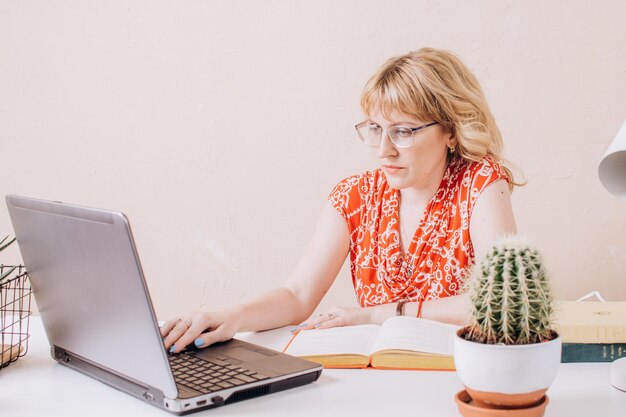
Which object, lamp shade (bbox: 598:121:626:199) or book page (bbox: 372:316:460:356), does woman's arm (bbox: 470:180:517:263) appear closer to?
book page (bbox: 372:316:460:356)

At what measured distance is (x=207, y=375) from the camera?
112 cm

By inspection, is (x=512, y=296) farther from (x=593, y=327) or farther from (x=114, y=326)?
(x=114, y=326)

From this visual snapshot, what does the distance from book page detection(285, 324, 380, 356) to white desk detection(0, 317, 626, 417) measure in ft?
0.18

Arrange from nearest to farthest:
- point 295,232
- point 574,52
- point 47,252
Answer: point 47,252 → point 574,52 → point 295,232

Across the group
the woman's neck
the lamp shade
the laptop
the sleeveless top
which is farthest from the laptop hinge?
the woman's neck

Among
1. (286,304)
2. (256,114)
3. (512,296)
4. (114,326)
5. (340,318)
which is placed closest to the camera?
(512,296)

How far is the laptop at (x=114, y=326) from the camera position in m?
0.98

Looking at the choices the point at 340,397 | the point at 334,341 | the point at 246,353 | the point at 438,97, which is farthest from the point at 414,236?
the point at 340,397

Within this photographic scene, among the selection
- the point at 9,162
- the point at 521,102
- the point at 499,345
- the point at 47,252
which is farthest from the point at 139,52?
the point at 499,345

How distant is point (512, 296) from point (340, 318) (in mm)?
638

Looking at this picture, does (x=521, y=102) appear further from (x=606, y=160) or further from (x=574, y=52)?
(x=606, y=160)

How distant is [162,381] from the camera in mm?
998

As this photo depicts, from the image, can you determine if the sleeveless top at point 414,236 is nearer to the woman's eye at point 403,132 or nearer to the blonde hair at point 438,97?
the blonde hair at point 438,97

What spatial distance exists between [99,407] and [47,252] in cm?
A: 26
